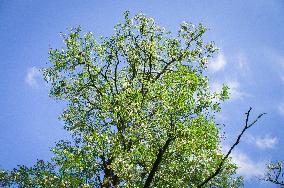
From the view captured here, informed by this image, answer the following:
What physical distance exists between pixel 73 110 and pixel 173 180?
12609mm

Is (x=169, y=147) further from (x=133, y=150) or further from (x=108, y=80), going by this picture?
(x=108, y=80)

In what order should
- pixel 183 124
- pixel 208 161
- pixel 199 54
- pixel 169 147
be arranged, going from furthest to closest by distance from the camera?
pixel 199 54 < pixel 208 161 < pixel 169 147 < pixel 183 124

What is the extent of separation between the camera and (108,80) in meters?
39.8

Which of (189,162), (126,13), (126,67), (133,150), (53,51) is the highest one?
(126,13)

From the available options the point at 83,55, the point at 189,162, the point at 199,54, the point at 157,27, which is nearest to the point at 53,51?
the point at 83,55

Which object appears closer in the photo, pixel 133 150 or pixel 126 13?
pixel 133 150

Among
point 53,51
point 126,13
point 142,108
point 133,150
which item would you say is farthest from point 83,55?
point 133,150

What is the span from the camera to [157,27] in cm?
4188

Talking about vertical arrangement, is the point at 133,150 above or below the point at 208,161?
below

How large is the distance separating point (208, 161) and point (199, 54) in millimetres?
14085

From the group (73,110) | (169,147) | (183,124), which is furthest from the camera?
(73,110)

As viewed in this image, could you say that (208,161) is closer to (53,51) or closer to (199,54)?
(199,54)

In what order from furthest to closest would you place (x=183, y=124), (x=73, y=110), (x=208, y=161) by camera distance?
(x=73, y=110) < (x=208, y=161) < (x=183, y=124)

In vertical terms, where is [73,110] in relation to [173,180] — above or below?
above
